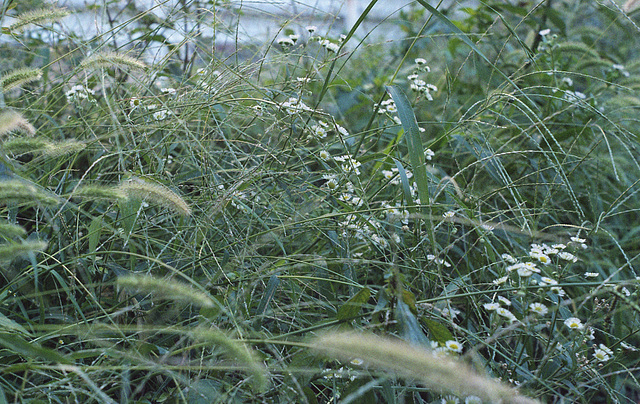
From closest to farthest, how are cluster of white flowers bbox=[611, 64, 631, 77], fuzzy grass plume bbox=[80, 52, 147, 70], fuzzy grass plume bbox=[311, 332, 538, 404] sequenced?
fuzzy grass plume bbox=[311, 332, 538, 404] < fuzzy grass plume bbox=[80, 52, 147, 70] < cluster of white flowers bbox=[611, 64, 631, 77]

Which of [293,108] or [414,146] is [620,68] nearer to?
[414,146]

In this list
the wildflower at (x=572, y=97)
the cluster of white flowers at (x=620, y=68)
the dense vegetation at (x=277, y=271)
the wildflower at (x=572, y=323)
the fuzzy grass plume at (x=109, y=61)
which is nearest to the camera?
the dense vegetation at (x=277, y=271)

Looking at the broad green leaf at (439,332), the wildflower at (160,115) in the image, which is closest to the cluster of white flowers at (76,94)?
the wildflower at (160,115)

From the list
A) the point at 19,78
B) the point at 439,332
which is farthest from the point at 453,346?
the point at 19,78

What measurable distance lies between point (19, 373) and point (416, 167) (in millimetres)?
806

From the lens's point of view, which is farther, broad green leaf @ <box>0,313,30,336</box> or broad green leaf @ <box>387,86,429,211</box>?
broad green leaf @ <box>387,86,429,211</box>

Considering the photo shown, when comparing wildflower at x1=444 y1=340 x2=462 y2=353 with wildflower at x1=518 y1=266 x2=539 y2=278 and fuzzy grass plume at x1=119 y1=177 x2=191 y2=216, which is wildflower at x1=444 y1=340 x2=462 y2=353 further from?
fuzzy grass plume at x1=119 y1=177 x2=191 y2=216

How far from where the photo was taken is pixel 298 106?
1.22m

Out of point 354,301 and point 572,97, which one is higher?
point 572,97

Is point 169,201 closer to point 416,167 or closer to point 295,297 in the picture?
point 295,297

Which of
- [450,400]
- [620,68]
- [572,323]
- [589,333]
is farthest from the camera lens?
[620,68]

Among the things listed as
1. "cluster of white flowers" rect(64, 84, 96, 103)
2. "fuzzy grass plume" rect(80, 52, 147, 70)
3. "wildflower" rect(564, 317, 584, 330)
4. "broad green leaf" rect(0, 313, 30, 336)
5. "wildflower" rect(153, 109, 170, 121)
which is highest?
"fuzzy grass plume" rect(80, 52, 147, 70)

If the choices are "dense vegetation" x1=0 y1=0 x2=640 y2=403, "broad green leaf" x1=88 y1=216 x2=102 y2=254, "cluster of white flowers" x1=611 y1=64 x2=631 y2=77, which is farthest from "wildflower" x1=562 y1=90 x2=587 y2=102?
"broad green leaf" x1=88 y1=216 x2=102 y2=254

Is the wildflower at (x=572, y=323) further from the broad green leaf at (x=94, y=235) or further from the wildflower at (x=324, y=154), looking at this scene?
the broad green leaf at (x=94, y=235)
